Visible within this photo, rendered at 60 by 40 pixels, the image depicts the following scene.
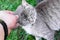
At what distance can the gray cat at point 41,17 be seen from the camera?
315cm

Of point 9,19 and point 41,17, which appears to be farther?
point 41,17

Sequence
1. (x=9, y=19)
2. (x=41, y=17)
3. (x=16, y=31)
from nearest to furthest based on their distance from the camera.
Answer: (x=9, y=19)
(x=41, y=17)
(x=16, y=31)

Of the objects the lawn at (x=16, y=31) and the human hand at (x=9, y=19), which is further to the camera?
the lawn at (x=16, y=31)

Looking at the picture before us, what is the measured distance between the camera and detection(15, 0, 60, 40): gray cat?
315 cm

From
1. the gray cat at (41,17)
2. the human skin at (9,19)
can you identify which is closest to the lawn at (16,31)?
the gray cat at (41,17)

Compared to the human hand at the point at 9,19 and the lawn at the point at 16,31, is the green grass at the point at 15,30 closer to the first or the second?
the lawn at the point at 16,31

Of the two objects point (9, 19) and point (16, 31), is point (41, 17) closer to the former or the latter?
point (9, 19)

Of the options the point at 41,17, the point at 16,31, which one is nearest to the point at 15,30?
the point at 16,31

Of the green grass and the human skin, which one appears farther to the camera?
the green grass

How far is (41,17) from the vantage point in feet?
10.8

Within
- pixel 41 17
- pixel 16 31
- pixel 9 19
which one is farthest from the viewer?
pixel 16 31

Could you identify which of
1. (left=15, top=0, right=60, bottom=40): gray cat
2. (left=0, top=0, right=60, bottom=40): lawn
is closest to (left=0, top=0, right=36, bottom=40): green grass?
(left=0, top=0, right=60, bottom=40): lawn

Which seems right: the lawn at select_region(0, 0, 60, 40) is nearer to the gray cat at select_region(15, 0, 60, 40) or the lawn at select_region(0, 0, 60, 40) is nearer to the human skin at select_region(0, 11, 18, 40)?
the gray cat at select_region(15, 0, 60, 40)

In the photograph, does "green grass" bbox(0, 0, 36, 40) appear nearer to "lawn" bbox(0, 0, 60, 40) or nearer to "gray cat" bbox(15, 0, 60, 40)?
"lawn" bbox(0, 0, 60, 40)
